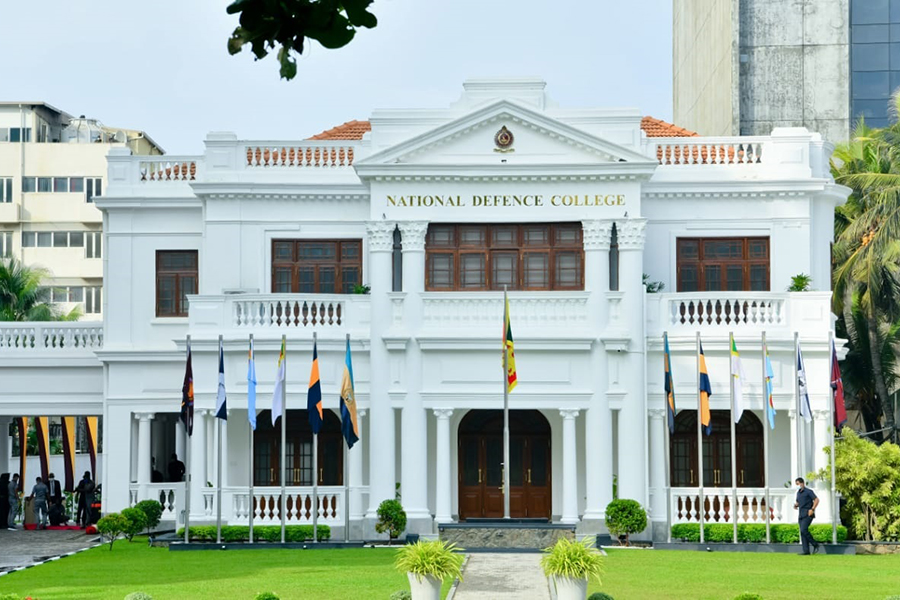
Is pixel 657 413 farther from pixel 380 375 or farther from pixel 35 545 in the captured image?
pixel 35 545

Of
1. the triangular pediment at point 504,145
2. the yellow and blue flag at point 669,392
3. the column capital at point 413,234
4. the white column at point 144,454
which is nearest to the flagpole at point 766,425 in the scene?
the yellow and blue flag at point 669,392

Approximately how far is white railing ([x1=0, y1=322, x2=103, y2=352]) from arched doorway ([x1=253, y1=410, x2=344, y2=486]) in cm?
525

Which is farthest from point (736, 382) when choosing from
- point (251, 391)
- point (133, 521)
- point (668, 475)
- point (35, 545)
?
point (35, 545)

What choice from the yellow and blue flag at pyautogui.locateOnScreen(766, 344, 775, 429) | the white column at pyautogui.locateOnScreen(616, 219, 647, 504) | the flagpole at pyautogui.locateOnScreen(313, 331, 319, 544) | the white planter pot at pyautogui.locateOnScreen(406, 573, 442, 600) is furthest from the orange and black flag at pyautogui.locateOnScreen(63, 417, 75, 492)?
the white planter pot at pyautogui.locateOnScreen(406, 573, 442, 600)

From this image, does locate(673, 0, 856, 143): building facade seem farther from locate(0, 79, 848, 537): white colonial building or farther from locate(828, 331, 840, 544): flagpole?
locate(828, 331, 840, 544): flagpole

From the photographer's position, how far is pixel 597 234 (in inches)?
1357

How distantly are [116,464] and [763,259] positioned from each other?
15.6 metres

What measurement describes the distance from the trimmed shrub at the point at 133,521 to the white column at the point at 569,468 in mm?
8885

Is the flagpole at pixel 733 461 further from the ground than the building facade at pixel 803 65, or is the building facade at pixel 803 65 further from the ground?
Result: the building facade at pixel 803 65

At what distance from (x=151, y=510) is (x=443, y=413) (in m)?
6.73

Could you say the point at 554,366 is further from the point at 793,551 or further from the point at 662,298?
the point at 793,551

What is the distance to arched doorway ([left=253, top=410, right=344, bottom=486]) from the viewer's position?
3625 cm

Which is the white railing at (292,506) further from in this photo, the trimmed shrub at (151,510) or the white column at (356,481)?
the trimmed shrub at (151,510)

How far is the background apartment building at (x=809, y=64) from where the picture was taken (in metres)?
57.9
